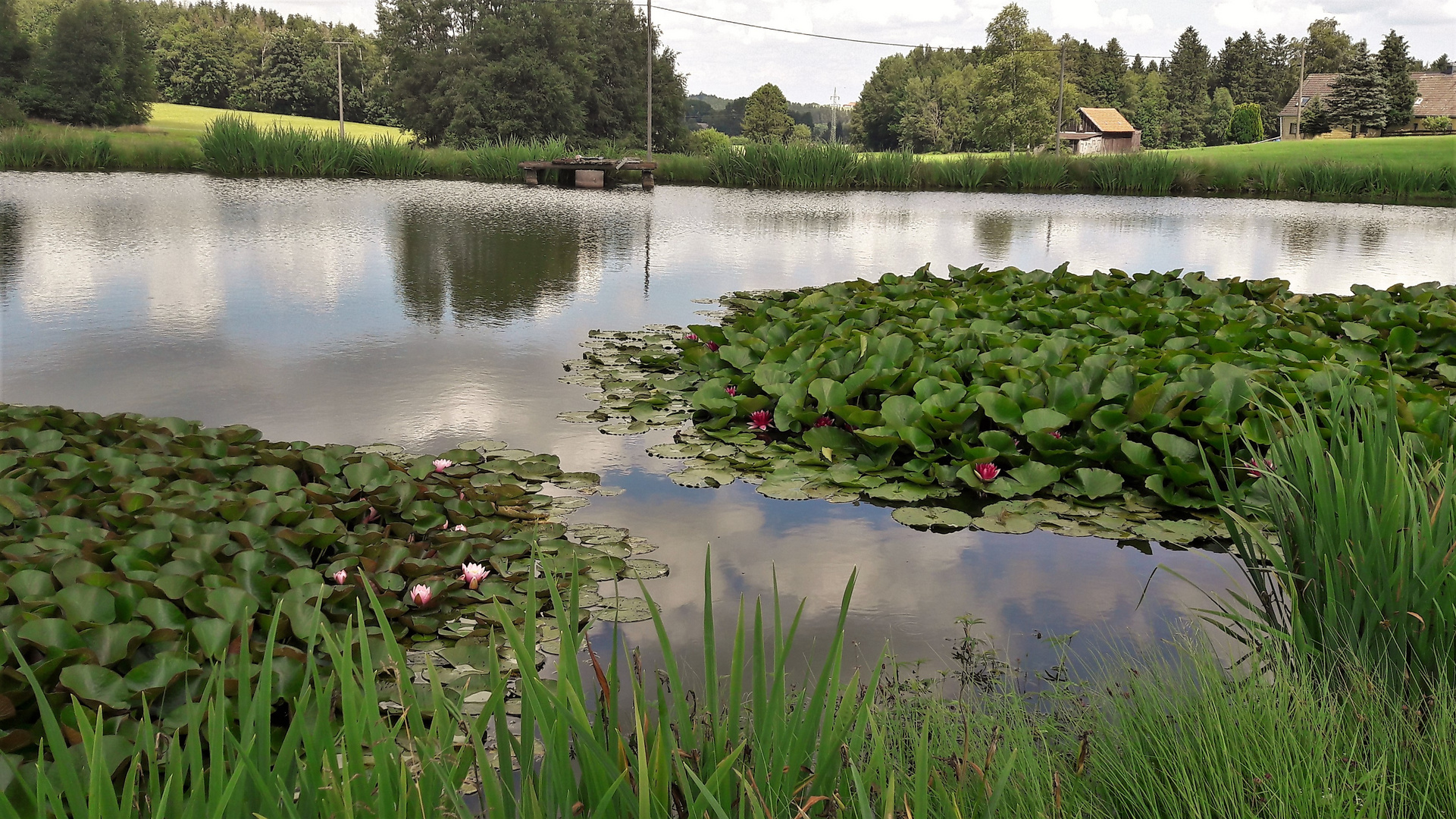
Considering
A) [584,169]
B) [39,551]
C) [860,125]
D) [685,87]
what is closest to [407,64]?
[685,87]

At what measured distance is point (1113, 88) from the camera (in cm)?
7531

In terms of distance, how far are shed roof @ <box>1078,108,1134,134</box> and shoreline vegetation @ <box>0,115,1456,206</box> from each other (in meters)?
48.3

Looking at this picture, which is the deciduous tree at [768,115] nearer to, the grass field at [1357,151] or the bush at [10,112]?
the grass field at [1357,151]

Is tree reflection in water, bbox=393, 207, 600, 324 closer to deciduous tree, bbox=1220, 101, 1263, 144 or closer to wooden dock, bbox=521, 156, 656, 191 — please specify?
wooden dock, bbox=521, 156, 656, 191

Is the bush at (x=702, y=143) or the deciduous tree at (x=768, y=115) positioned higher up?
the deciduous tree at (x=768, y=115)

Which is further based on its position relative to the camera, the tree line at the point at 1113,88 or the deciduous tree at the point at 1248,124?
the deciduous tree at the point at 1248,124

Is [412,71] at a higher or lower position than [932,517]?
higher

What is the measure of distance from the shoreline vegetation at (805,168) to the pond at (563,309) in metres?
2.71

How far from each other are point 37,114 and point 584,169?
3740cm

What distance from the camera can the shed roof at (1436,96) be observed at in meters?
60.9

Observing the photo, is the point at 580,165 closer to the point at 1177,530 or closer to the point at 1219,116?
the point at 1177,530

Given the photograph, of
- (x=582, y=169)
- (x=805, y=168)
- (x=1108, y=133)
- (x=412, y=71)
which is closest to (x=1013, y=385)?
(x=805, y=168)

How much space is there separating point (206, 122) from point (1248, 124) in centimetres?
5761

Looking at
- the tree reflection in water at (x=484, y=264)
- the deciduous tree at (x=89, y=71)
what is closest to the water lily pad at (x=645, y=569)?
the tree reflection in water at (x=484, y=264)
